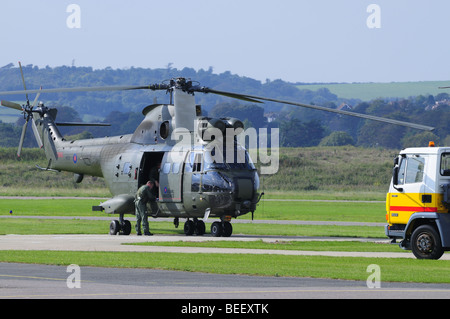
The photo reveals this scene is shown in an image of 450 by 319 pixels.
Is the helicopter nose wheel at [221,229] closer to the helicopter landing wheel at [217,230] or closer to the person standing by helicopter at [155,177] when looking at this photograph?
the helicopter landing wheel at [217,230]

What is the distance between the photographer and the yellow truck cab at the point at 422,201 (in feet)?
81.8

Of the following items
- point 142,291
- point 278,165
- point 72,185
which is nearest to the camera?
point 142,291

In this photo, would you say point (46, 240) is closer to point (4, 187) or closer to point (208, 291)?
point (208, 291)

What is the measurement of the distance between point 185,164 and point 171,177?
96 centimetres

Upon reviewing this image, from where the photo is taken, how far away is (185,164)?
36.7 m

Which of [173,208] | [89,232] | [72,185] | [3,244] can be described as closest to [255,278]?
[3,244]

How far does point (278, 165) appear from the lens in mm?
109438

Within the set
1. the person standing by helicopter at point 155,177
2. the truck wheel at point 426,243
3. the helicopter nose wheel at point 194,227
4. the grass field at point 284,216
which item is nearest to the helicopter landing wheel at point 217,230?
the helicopter nose wheel at point 194,227

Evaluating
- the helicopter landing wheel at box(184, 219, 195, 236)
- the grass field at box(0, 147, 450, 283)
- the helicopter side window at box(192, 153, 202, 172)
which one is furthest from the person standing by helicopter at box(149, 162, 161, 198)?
the grass field at box(0, 147, 450, 283)

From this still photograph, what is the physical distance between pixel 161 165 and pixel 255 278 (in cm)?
1784

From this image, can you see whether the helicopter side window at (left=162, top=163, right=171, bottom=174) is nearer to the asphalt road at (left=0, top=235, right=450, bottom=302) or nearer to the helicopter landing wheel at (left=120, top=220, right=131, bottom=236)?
the helicopter landing wheel at (left=120, top=220, right=131, bottom=236)

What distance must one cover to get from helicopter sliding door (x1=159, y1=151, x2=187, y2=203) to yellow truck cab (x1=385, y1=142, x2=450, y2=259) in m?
12.6

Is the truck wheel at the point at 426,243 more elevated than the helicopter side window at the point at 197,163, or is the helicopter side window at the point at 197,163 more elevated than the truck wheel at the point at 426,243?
the helicopter side window at the point at 197,163

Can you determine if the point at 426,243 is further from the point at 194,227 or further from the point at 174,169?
the point at 194,227
